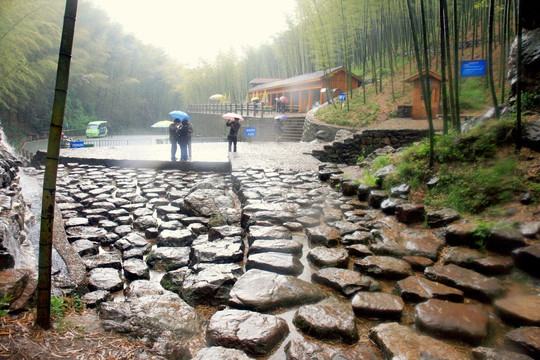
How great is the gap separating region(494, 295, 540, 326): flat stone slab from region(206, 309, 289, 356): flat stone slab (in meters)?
1.54

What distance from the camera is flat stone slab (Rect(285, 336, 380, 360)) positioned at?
197 centimetres

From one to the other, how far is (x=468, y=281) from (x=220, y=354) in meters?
2.09

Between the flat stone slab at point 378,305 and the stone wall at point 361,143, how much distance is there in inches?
313

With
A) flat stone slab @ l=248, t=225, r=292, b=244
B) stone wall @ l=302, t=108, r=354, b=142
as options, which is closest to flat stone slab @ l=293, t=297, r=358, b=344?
flat stone slab @ l=248, t=225, r=292, b=244

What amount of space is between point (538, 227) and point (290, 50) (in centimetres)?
3742

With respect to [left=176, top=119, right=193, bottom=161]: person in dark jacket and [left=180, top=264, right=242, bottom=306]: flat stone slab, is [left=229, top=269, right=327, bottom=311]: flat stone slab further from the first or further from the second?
[left=176, top=119, right=193, bottom=161]: person in dark jacket

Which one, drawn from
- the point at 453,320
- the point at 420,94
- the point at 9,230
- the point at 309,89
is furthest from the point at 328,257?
the point at 309,89

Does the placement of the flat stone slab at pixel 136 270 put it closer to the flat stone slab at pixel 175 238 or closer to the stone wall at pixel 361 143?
the flat stone slab at pixel 175 238

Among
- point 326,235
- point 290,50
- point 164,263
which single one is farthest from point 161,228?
point 290,50

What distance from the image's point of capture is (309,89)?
25422 mm

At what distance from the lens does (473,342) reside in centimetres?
202

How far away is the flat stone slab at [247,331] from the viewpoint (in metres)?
2.07

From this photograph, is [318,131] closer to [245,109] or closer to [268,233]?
[268,233]

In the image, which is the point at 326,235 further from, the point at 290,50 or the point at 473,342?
the point at 290,50
